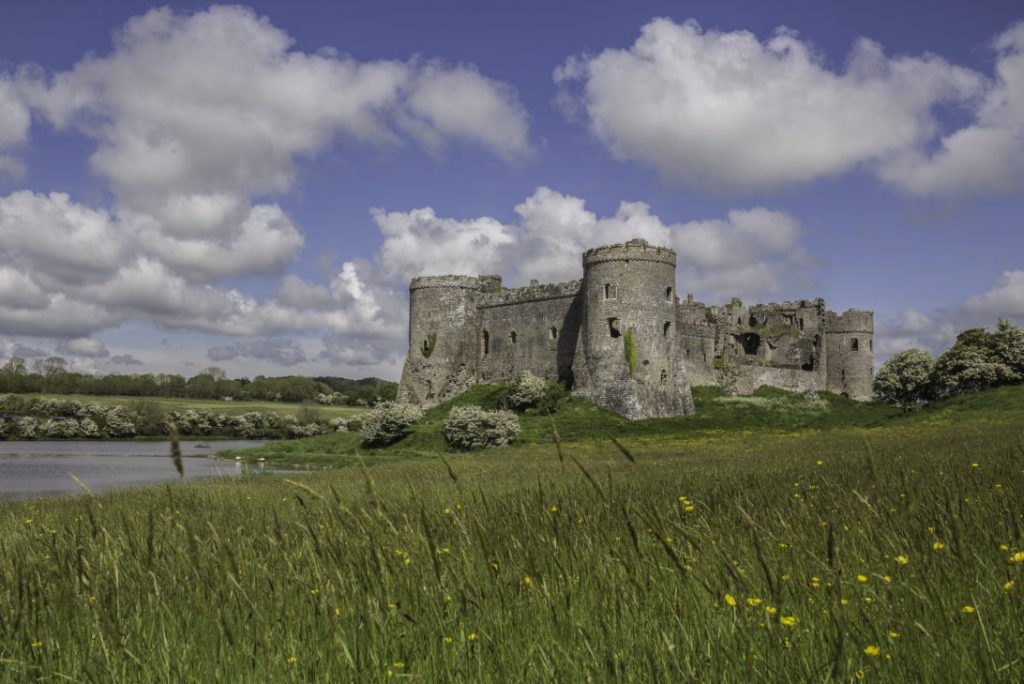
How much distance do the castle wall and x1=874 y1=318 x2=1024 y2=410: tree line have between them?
2178 cm

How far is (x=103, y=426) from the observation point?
232ft

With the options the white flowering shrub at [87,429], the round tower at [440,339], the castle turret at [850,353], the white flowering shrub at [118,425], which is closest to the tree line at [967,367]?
the castle turret at [850,353]

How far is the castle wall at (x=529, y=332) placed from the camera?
4788 cm

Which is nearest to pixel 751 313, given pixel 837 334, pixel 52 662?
pixel 837 334

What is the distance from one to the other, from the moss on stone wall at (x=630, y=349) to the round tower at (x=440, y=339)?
14329 millimetres

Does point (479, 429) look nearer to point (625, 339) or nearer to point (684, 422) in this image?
point (625, 339)

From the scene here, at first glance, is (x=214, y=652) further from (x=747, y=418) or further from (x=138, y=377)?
(x=138, y=377)

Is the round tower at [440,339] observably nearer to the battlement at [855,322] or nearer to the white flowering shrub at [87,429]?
the battlement at [855,322]

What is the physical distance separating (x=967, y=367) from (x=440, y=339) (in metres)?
34.1

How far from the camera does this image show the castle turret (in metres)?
57.2

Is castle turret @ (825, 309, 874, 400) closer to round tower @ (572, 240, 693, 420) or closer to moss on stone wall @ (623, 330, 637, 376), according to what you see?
round tower @ (572, 240, 693, 420)

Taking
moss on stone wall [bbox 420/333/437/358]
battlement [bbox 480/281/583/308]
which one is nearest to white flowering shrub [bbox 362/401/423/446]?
moss on stone wall [bbox 420/333/437/358]

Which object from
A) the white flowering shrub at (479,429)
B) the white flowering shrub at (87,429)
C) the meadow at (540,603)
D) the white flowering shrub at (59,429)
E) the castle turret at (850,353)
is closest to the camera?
the meadow at (540,603)

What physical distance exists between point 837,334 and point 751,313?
680 cm
